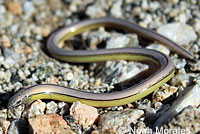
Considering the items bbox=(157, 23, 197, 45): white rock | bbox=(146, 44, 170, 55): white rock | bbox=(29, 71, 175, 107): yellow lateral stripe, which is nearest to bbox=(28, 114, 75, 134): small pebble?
bbox=(29, 71, 175, 107): yellow lateral stripe

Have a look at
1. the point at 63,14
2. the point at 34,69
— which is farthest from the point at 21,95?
the point at 63,14

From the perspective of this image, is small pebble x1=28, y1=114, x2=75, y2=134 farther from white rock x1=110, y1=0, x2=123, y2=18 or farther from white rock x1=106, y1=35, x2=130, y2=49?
white rock x1=110, y1=0, x2=123, y2=18

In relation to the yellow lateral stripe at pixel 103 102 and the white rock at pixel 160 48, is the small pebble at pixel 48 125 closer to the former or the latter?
the yellow lateral stripe at pixel 103 102

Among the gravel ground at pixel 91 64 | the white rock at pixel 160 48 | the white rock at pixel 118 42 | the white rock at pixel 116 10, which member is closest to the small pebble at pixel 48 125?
the gravel ground at pixel 91 64

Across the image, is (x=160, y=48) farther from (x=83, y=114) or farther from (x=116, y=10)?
(x=83, y=114)

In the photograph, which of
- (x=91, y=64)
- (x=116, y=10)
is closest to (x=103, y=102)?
(x=91, y=64)

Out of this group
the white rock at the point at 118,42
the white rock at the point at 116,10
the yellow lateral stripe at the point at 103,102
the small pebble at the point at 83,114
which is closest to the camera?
the small pebble at the point at 83,114

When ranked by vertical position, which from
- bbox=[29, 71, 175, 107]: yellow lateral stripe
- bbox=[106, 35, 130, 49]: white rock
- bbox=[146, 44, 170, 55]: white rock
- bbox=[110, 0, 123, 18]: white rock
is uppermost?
bbox=[110, 0, 123, 18]: white rock
